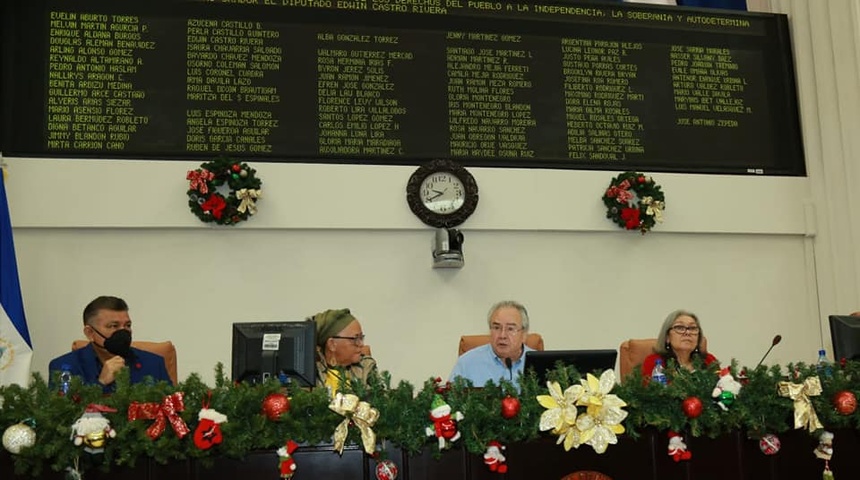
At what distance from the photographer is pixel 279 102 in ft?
18.3

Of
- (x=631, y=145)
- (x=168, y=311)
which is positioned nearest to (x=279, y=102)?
(x=168, y=311)

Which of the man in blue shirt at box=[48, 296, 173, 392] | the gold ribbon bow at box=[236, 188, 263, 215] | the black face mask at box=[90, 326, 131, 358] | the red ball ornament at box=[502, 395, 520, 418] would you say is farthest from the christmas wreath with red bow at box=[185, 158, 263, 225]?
the red ball ornament at box=[502, 395, 520, 418]

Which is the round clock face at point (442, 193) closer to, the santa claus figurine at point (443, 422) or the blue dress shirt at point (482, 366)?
the blue dress shirt at point (482, 366)

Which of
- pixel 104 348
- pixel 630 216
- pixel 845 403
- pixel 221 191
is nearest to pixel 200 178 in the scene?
pixel 221 191

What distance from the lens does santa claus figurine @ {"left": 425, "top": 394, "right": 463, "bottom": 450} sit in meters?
2.93

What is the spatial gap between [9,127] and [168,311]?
4.29 ft

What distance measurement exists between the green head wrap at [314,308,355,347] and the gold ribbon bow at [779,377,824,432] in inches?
72.9

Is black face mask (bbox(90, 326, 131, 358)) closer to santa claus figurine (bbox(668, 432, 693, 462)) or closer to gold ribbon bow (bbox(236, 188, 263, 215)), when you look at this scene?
gold ribbon bow (bbox(236, 188, 263, 215))

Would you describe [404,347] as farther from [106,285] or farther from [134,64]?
[134,64]

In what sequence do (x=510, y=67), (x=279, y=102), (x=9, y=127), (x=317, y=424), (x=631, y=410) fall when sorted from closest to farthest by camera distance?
(x=317, y=424), (x=631, y=410), (x=9, y=127), (x=279, y=102), (x=510, y=67)

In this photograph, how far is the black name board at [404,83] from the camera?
5.39m

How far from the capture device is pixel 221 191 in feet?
17.8

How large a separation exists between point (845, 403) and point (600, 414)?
0.90 m

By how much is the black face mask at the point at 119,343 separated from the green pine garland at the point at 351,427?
3.95 feet
